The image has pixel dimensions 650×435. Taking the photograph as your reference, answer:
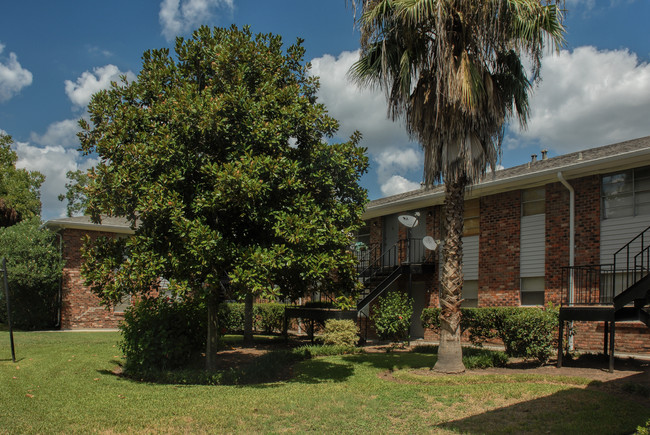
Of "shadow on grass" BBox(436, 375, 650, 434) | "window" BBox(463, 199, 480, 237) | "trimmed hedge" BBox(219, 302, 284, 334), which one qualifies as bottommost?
"trimmed hedge" BBox(219, 302, 284, 334)

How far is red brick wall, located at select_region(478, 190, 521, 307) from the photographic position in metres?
14.9

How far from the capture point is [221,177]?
7.78 meters

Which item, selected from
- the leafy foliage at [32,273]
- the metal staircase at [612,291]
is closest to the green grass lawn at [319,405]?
the metal staircase at [612,291]

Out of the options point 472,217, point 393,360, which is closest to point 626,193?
point 472,217

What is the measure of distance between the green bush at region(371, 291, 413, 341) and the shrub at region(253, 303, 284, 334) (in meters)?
5.12

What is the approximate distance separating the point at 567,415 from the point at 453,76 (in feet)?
19.5

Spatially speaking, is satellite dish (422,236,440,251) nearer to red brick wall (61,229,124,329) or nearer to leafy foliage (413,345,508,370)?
leafy foliage (413,345,508,370)

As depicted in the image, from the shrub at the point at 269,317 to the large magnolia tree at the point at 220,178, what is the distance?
10.2 meters

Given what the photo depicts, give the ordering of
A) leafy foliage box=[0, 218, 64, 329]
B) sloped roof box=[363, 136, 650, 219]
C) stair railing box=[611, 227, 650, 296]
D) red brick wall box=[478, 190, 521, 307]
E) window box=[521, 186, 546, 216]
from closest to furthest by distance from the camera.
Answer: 1. stair railing box=[611, 227, 650, 296]
2. sloped roof box=[363, 136, 650, 219]
3. window box=[521, 186, 546, 216]
4. red brick wall box=[478, 190, 521, 307]
5. leafy foliage box=[0, 218, 64, 329]

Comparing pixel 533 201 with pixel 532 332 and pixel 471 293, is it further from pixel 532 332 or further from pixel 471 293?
pixel 532 332

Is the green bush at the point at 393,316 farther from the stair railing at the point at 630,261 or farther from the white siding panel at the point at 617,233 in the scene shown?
the stair railing at the point at 630,261

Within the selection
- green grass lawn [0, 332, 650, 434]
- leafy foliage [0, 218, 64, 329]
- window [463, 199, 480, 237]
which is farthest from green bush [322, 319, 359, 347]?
leafy foliage [0, 218, 64, 329]

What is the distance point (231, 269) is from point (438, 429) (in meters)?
4.23

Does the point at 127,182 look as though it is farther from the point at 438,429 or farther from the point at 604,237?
the point at 604,237
